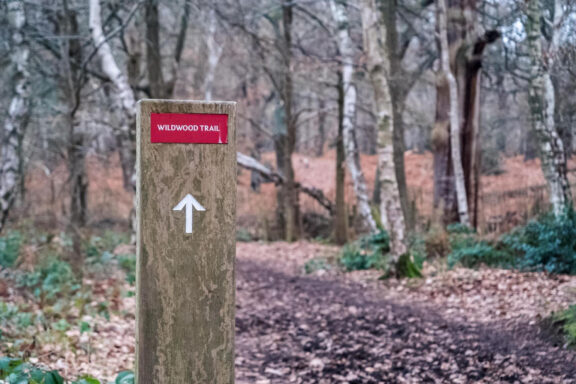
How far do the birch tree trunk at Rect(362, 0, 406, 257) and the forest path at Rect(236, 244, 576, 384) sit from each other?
128 cm

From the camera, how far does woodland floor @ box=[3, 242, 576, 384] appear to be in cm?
480

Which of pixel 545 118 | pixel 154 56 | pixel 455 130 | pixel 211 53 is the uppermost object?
pixel 211 53

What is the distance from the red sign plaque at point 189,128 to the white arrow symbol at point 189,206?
0.29 m

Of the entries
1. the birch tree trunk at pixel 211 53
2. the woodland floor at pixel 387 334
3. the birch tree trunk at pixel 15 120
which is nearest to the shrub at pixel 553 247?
the woodland floor at pixel 387 334

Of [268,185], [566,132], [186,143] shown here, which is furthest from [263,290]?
[268,185]

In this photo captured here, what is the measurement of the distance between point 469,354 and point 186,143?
12.2 feet

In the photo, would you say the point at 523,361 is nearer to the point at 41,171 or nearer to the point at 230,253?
the point at 230,253

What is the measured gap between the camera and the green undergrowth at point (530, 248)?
302 inches

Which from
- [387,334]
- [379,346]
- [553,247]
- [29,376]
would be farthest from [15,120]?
[553,247]

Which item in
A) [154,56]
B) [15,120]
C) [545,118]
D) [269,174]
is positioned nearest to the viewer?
[545,118]

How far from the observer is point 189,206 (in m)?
2.81

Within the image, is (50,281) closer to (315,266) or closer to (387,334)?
(387,334)

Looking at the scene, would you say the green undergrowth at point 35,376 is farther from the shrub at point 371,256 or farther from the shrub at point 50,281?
the shrub at point 371,256

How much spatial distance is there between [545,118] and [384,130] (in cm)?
257
